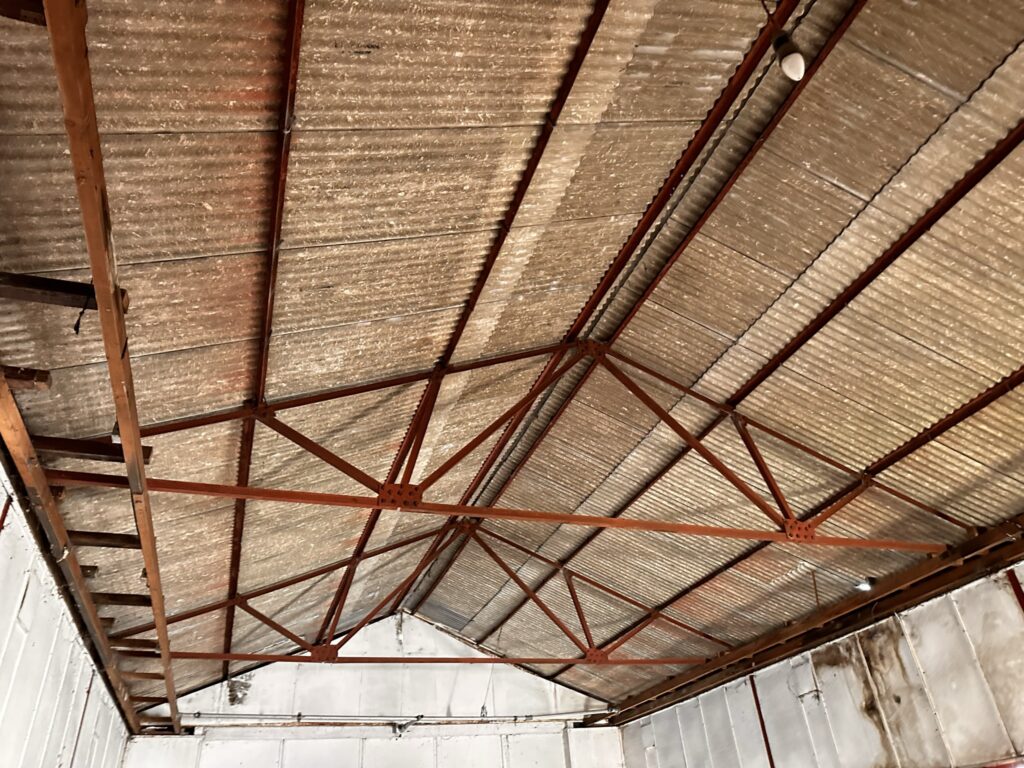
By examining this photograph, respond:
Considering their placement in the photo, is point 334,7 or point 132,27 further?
point 334,7

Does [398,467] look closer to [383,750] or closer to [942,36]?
[942,36]

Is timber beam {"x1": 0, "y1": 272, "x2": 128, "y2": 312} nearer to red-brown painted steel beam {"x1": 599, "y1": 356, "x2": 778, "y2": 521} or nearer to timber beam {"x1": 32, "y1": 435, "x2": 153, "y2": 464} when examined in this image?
timber beam {"x1": 32, "y1": 435, "x2": 153, "y2": 464}

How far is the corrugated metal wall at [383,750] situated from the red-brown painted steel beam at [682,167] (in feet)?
38.6

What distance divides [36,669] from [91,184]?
8191 mm

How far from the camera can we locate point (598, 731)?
20312 millimetres

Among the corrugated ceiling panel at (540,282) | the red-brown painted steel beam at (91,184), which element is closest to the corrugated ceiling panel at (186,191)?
the red-brown painted steel beam at (91,184)

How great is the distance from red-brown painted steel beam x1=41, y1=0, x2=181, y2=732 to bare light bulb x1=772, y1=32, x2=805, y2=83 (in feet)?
13.8

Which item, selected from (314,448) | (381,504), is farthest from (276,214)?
(381,504)

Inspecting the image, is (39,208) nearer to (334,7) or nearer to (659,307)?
(334,7)

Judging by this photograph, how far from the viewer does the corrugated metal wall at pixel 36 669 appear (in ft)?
24.6

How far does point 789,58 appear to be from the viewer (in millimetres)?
4852

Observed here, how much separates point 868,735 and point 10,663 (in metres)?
13.3

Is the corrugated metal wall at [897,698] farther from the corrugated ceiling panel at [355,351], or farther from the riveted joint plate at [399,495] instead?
the corrugated ceiling panel at [355,351]

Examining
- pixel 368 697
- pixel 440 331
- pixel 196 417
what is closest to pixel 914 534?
pixel 440 331
